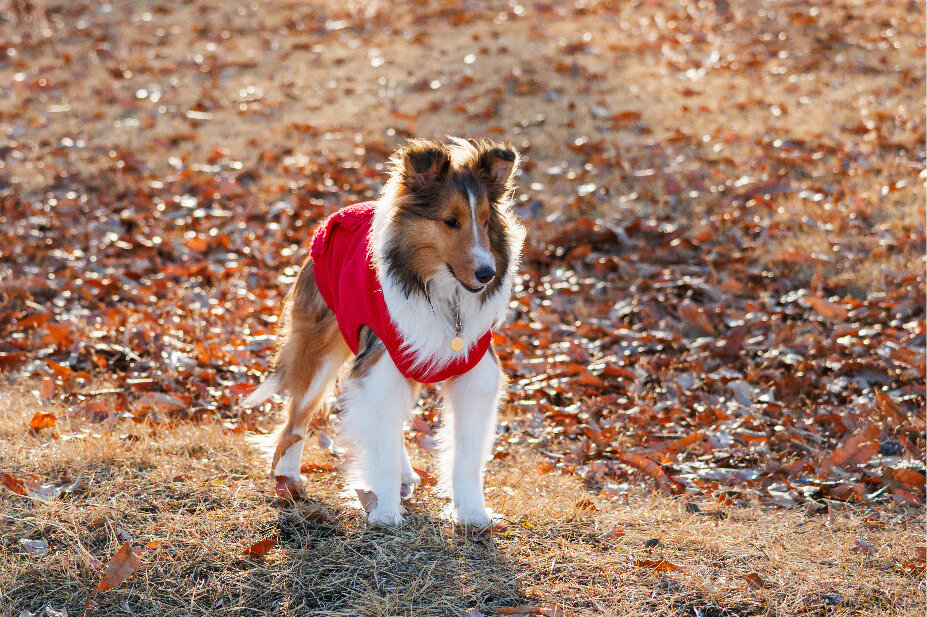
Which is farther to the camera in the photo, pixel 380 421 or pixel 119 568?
pixel 380 421

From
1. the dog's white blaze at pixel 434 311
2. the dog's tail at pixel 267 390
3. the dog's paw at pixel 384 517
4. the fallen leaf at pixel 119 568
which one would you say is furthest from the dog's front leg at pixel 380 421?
the fallen leaf at pixel 119 568

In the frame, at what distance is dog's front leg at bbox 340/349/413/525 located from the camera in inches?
163

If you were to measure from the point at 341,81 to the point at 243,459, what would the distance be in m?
9.70

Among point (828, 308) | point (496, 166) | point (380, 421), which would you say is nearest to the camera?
point (496, 166)

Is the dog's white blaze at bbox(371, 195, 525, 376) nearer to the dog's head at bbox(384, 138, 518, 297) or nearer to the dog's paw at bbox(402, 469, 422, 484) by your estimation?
the dog's head at bbox(384, 138, 518, 297)

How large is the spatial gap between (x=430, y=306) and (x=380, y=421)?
0.64 m

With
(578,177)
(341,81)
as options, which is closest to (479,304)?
(578,177)

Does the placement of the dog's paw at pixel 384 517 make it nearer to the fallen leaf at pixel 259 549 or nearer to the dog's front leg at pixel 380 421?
the dog's front leg at pixel 380 421

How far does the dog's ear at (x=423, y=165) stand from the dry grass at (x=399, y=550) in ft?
5.57

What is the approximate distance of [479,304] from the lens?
13.3 feet

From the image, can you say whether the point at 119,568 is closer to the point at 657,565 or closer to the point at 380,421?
the point at 380,421

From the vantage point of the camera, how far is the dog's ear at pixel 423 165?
152 inches

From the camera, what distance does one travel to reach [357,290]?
4.27 meters

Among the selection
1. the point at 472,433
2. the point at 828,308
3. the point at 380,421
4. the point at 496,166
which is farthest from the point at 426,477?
the point at 828,308
